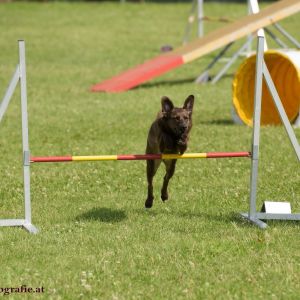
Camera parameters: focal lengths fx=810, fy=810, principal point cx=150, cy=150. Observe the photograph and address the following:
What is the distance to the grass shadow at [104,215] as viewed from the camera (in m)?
7.89

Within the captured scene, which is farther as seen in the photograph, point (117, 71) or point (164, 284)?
point (117, 71)

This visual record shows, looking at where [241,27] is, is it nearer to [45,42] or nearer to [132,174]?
[132,174]

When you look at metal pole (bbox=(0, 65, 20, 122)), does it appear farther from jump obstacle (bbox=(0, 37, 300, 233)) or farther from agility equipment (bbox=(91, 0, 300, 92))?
agility equipment (bbox=(91, 0, 300, 92))

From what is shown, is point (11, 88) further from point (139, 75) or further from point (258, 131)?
point (139, 75)

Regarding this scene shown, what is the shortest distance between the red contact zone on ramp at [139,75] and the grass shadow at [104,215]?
862cm

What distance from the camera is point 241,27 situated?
15320 millimetres

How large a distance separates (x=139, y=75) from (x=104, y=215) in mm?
9545

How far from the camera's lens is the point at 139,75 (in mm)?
17344

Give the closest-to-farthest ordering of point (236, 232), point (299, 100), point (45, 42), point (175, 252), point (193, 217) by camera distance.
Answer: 1. point (175, 252)
2. point (236, 232)
3. point (193, 217)
4. point (299, 100)
5. point (45, 42)

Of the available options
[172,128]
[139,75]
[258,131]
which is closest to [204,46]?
[139,75]

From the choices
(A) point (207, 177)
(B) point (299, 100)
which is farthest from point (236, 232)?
(B) point (299, 100)

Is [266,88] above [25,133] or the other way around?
the other way around

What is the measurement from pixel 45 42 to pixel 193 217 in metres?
19.5

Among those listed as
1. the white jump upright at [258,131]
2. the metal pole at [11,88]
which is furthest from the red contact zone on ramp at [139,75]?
the metal pole at [11,88]
